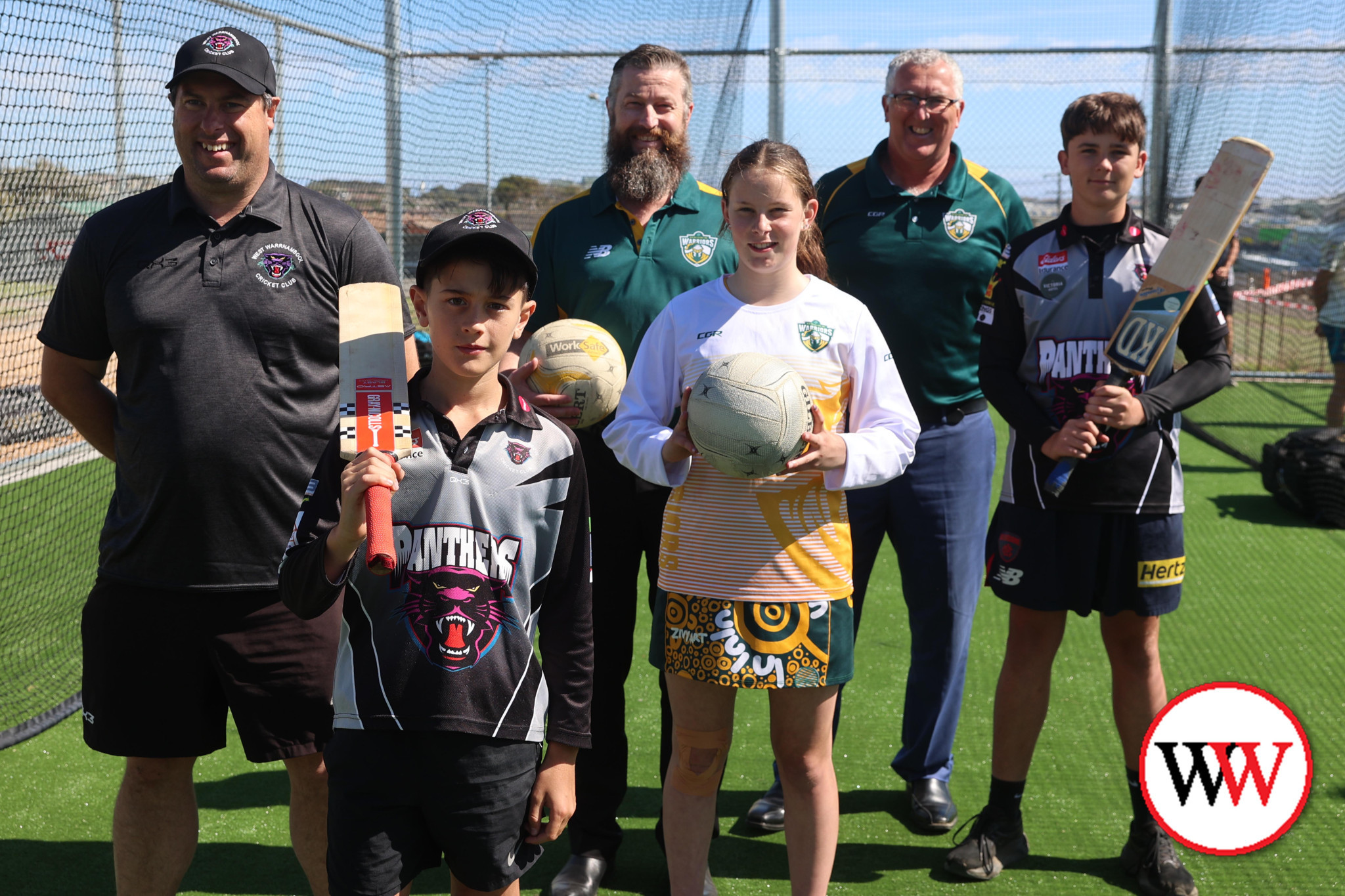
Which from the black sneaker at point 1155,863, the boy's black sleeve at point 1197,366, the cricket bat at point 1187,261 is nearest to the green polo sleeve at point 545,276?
the cricket bat at point 1187,261

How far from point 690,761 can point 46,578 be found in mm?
3928

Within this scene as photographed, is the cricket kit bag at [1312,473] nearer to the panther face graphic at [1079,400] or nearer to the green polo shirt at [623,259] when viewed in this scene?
the panther face graphic at [1079,400]

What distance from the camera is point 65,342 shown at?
2.25 metres

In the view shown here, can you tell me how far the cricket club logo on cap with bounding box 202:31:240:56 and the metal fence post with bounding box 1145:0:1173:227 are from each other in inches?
302

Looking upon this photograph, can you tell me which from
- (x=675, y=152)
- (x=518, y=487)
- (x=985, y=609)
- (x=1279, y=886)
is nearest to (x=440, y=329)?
(x=518, y=487)

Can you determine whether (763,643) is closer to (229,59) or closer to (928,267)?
(928,267)

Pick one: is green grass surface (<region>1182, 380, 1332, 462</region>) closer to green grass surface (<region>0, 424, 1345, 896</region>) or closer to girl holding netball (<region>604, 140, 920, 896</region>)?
green grass surface (<region>0, 424, 1345, 896</region>)

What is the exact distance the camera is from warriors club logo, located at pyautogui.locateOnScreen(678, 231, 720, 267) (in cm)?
277

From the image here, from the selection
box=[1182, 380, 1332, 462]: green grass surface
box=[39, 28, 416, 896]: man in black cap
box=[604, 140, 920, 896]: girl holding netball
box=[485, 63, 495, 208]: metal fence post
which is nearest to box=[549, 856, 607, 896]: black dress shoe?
box=[604, 140, 920, 896]: girl holding netball

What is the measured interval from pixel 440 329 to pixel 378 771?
29.2 inches

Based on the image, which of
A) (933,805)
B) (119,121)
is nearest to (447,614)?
(933,805)

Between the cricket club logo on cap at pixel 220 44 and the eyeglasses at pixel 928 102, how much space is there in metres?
1.72

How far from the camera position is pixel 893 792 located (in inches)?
128

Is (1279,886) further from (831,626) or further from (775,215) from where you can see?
(775,215)
